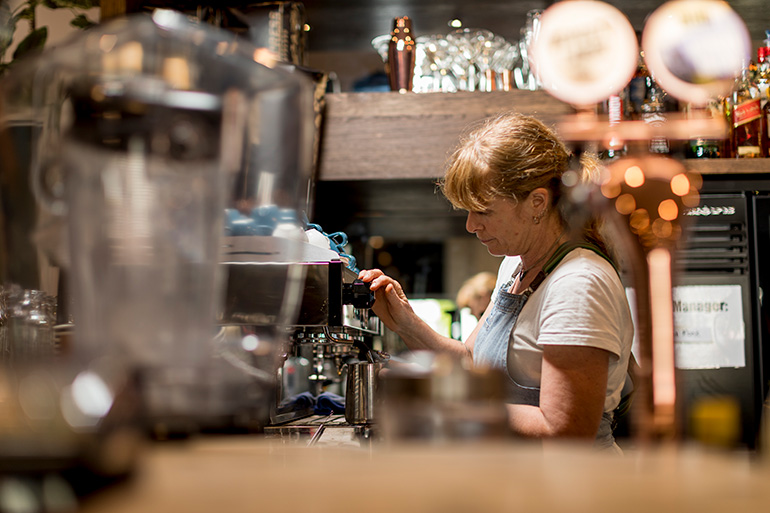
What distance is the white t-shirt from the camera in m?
1.19

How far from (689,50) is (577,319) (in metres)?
0.62

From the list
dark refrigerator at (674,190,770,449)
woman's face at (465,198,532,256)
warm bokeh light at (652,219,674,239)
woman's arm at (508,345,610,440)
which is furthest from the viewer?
dark refrigerator at (674,190,770,449)

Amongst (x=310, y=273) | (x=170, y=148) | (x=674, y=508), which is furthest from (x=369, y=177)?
(x=674, y=508)

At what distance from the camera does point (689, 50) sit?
645 mm

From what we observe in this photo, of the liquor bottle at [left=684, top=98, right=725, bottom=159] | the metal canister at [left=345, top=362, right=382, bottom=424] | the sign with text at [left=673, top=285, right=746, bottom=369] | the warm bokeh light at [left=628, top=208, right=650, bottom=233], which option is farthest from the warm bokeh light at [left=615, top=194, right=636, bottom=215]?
the liquor bottle at [left=684, top=98, right=725, bottom=159]

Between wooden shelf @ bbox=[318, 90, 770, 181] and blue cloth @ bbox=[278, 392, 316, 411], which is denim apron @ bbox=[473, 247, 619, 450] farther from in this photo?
wooden shelf @ bbox=[318, 90, 770, 181]

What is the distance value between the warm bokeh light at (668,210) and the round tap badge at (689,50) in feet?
0.67

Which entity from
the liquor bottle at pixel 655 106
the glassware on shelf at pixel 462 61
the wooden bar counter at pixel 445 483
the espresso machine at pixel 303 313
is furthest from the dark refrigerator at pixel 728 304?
the wooden bar counter at pixel 445 483

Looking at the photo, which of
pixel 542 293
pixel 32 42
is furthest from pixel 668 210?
pixel 32 42

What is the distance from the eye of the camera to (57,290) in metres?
0.75

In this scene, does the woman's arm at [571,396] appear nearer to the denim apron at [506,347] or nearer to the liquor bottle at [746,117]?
the denim apron at [506,347]

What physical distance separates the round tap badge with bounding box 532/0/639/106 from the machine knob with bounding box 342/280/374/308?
2.34ft

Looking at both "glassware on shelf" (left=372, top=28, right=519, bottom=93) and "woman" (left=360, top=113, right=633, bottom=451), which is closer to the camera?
"woman" (left=360, top=113, right=633, bottom=451)

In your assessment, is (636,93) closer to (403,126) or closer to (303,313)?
(403,126)
